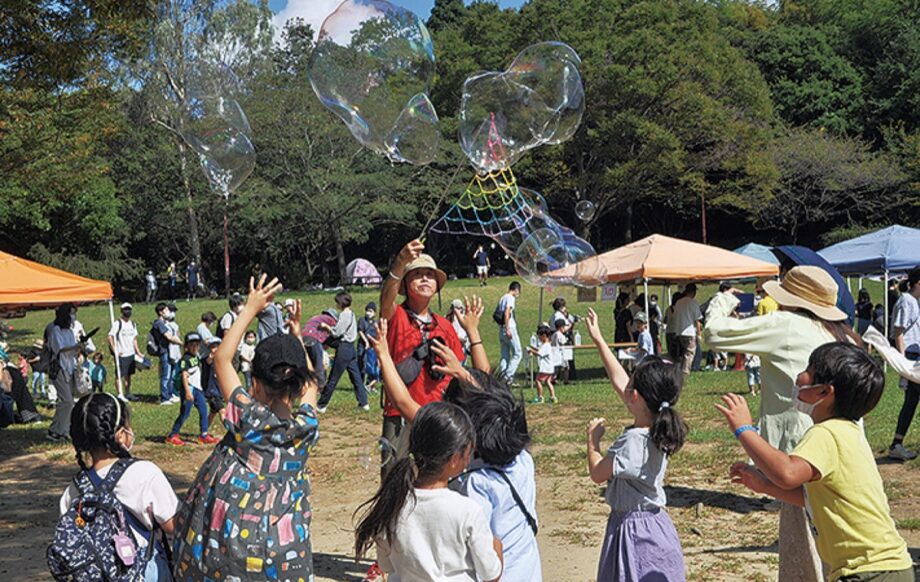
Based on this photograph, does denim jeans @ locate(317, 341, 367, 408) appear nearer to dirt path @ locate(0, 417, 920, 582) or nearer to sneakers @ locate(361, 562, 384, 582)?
dirt path @ locate(0, 417, 920, 582)

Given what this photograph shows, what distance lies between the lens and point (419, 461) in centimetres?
307

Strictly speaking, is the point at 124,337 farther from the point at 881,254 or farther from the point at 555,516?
the point at 881,254

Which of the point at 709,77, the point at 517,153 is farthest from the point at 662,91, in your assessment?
the point at 517,153

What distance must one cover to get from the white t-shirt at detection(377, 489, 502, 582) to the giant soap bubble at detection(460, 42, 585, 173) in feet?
15.4

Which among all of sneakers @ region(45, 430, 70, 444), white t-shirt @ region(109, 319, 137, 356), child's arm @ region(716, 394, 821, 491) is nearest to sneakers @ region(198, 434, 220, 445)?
sneakers @ region(45, 430, 70, 444)

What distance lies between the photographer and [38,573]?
6289mm

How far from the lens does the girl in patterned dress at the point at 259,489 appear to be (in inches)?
124

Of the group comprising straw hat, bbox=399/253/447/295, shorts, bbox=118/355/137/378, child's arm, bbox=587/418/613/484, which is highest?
straw hat, bbox=399/253/447/295

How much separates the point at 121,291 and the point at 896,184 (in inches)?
1351

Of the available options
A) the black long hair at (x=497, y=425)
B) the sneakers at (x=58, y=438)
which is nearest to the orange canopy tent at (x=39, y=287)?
the sneakers at (x=58, y=438)

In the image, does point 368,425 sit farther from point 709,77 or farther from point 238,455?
point 709,77

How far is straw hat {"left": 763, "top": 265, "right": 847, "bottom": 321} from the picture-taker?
4574mm

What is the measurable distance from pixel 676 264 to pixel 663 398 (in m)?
13.4

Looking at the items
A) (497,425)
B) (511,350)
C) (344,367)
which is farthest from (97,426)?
(511,350)
